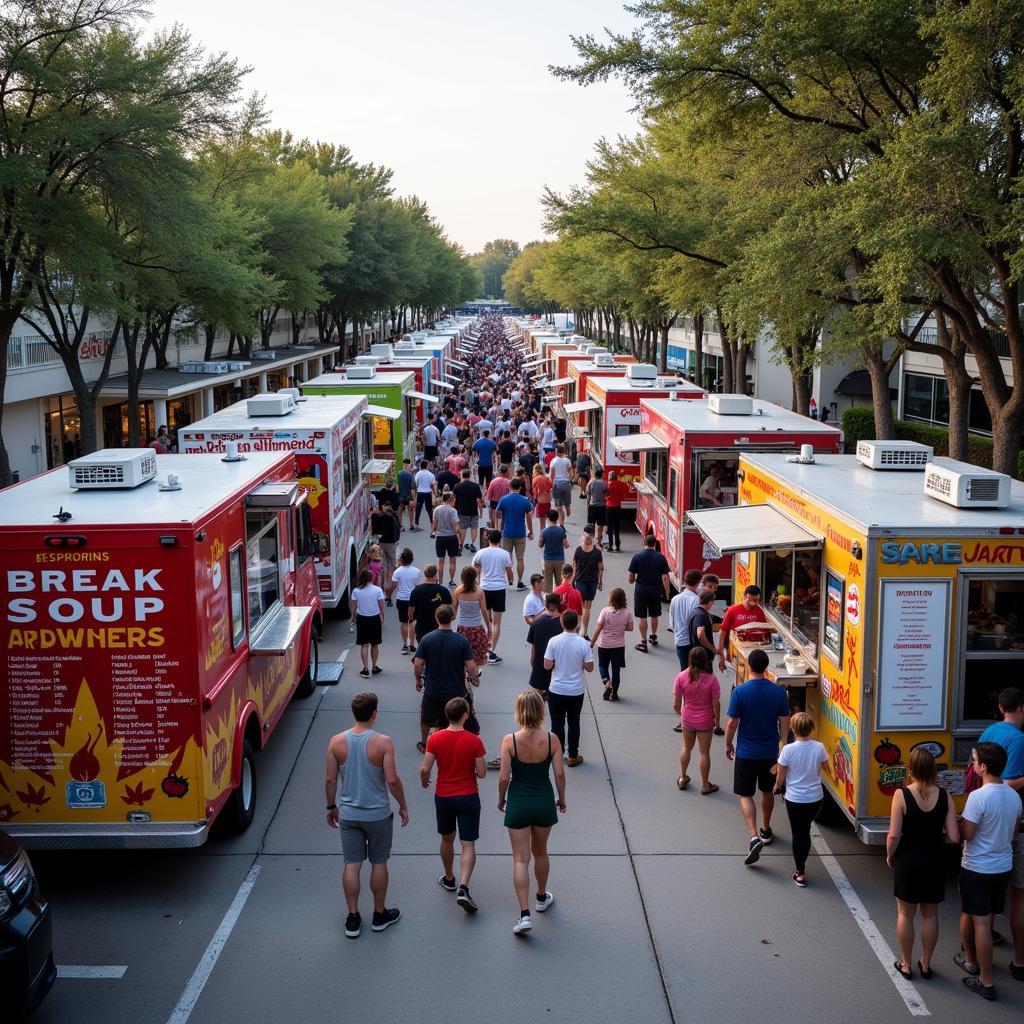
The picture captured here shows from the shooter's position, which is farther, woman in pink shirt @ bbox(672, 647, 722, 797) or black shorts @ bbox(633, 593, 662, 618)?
black shorts @ bbox(633, 593, 662, 618)

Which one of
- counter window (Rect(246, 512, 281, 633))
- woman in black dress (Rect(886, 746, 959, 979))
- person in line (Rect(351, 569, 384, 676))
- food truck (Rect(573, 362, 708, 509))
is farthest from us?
food truck (Rect(573, 362, 708, 509))

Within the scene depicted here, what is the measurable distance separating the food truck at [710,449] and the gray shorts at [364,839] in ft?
27.0

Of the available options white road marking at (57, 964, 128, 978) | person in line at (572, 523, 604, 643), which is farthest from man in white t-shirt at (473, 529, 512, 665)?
white road marking at (57, 964, 128, 978)

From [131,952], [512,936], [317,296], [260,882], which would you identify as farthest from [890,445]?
[317,296]

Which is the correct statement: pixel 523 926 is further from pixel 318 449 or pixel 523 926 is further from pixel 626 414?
pixel 626 414

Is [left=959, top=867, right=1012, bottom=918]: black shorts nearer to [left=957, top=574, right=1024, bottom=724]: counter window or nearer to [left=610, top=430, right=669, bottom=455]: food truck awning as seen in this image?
[left=957, top=574, right=1024, bottom=724]: counter window

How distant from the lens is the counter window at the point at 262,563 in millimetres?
9539

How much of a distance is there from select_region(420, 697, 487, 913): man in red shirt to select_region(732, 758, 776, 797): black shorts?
6.90 ft

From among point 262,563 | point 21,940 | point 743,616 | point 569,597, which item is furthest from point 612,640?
point 21,940

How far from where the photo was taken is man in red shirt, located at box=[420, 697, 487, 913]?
718 cm

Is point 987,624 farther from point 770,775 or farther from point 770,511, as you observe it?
point 770,511

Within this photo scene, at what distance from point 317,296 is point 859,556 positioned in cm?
3896

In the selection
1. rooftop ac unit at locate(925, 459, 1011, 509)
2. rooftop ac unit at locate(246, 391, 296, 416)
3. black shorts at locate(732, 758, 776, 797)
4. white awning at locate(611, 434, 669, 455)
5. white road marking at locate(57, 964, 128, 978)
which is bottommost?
white road marking at locate(57, 964, 128, 978)

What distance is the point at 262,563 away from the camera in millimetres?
10141
